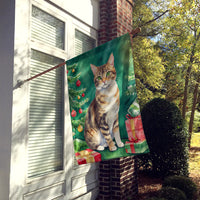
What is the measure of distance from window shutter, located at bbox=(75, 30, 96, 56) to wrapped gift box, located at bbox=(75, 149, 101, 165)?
261cm

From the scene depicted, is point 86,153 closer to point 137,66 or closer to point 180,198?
point 180,198

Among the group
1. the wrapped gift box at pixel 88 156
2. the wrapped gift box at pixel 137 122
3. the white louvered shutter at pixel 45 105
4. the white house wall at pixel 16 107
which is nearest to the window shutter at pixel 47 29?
the white louvered shutter at pixel 45 105

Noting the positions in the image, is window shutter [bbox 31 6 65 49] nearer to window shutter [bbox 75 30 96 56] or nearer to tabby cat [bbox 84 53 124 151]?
window shutter [bbox 75 30 96 56]

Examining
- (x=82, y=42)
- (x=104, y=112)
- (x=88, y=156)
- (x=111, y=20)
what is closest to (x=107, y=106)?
(x=104, y=112)

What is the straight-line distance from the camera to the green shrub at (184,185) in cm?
564

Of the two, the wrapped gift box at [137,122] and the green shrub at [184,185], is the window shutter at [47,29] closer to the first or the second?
the wrapped gift box at [137,122]

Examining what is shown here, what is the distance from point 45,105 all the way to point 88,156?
1.45m

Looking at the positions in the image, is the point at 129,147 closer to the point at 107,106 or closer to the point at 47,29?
the point at 107,106

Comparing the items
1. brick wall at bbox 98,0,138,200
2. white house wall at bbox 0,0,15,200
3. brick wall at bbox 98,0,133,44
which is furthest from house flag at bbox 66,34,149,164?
brick wall at bbox 98,0,133,44

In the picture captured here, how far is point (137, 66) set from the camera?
35.6 ft

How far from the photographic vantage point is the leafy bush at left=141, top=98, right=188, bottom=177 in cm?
712

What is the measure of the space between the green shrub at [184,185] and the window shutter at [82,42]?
3.69 m

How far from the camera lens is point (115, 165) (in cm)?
566

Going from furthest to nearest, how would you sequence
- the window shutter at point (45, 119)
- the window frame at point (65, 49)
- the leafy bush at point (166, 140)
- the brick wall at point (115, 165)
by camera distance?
the leafy bush at point (166, 140) < the brick wall at point (115, 165) < the window frame at point (65, 49) < the window shutter at point (45, 119)
